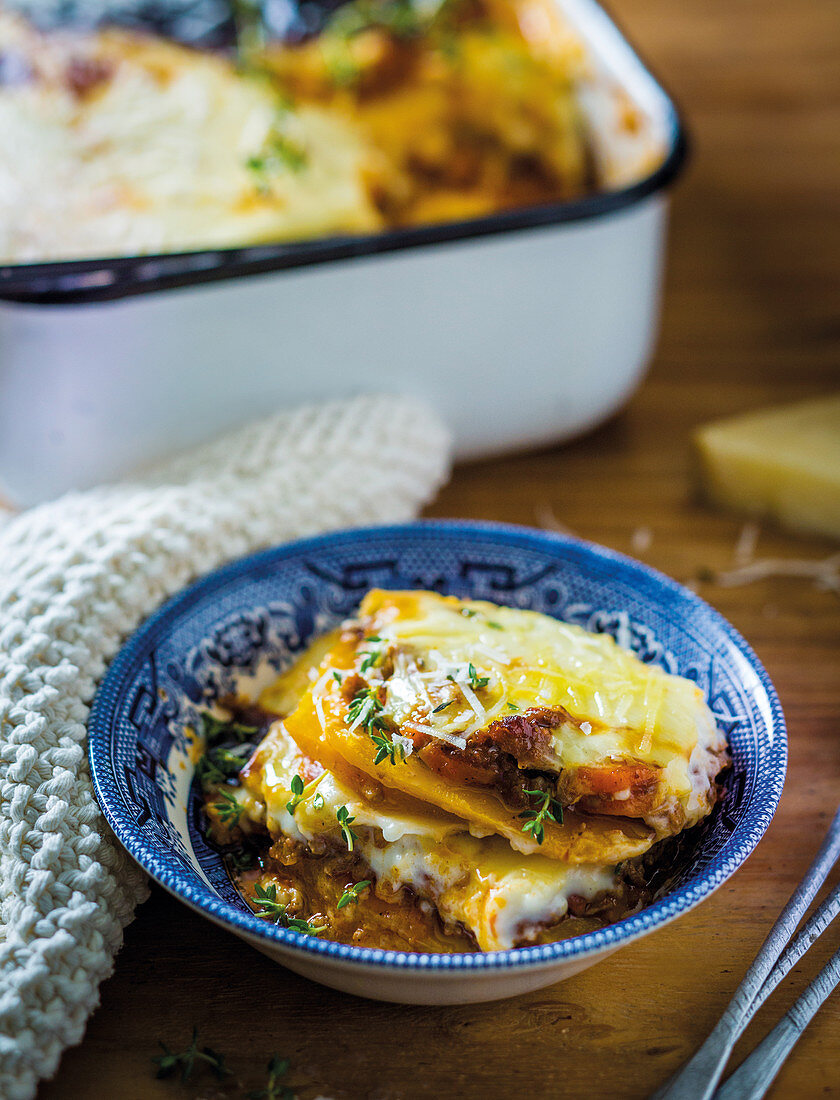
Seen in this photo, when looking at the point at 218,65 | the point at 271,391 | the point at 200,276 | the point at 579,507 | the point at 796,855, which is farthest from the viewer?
the point at 218,65

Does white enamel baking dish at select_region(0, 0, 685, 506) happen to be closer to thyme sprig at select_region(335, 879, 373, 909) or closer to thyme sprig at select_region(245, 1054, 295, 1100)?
thyme sprig at select_region(335, 879, 373, 909)

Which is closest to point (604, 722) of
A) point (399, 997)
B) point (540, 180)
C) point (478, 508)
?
point (399, 997)

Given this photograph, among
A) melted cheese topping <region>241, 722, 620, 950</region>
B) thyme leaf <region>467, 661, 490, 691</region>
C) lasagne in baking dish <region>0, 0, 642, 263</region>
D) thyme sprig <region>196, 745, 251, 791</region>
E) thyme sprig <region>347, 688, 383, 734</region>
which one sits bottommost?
thyme sprig <region>196, 745, 251, 791</region>

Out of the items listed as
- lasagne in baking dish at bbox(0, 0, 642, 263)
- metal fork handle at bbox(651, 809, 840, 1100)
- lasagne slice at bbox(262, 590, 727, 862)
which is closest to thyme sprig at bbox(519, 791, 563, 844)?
lasagne slice at bbox(262, 590, 727, 862)

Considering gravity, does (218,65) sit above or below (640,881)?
above

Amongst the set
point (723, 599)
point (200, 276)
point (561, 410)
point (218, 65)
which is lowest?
point (723, 599)

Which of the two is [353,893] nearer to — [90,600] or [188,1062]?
[188,1062]

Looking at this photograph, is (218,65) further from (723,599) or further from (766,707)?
(766,707)
